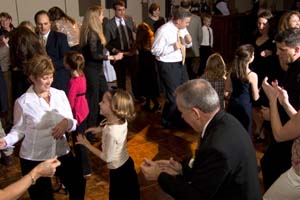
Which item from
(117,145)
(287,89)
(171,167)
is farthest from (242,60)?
(171,167)

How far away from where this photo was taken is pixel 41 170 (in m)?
2.02

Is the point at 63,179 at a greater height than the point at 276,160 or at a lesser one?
lesser

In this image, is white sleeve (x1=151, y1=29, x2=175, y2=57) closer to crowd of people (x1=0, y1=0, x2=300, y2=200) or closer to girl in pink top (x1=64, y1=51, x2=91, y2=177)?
crowd of people (x1=0, y1=0, x2=300, y2=200)

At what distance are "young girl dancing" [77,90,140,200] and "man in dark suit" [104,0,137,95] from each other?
2910 millimetres

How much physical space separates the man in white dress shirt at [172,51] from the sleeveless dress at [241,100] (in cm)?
116

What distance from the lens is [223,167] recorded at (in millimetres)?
1725

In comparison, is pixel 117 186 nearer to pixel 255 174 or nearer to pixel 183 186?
pixel 183 186

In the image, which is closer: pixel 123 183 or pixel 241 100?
pixel 123 183

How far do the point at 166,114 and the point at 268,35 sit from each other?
5.22ft

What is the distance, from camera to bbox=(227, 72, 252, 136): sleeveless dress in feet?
12.3

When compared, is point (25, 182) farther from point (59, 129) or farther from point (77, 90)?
point (77, 90)

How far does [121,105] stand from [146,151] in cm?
181

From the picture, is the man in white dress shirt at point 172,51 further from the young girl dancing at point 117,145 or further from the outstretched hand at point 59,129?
the outstretched hand at point 59,129

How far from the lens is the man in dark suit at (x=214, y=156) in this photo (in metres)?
1.74
